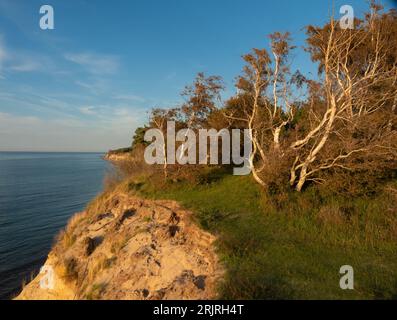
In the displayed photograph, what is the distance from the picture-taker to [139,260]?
9.95m

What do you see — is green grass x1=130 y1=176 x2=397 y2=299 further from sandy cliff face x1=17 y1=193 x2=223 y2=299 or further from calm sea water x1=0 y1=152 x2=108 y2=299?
calm sea water x1=0 y1=152 x2=108 y2=299

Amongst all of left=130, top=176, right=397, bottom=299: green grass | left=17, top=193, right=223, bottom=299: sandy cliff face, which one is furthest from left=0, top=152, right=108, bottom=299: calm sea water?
left=130, top=176, right=397, bottom=299: green grass

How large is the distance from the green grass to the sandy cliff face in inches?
31.1

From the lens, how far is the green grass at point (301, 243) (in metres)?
6.34

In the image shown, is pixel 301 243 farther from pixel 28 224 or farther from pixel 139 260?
pixel 28 224

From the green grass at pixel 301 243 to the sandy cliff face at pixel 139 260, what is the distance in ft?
2.59

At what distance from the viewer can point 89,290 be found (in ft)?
30.5

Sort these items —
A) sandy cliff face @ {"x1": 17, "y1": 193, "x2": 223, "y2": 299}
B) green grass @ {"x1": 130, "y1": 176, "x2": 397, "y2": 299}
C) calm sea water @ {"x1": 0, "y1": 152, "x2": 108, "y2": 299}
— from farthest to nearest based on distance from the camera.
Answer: calm sea water @ {"x1": 0, "y1": 152, "x2": 108, "y2": 299}
sandy cliff face @ {"x1": 17, "y1": 193, "x2": 223, "y2": 299}
green grass @ {"x1": 130, "y1": 176, "x2": 397, "y2": 299}

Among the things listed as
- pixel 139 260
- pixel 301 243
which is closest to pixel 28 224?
pixel 139 260

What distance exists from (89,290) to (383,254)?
10408 millimetres

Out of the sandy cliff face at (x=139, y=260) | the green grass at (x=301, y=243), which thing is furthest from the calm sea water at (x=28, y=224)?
the green grass at (x=301, y=243)

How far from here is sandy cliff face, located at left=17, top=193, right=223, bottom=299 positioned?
8055mm

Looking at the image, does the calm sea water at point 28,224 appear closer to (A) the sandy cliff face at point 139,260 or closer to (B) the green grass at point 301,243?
(A) the sandy cliff face at point 139,260

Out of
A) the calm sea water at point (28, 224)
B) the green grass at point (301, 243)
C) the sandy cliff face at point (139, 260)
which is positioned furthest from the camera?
the calm sea water at point (28, 224)
